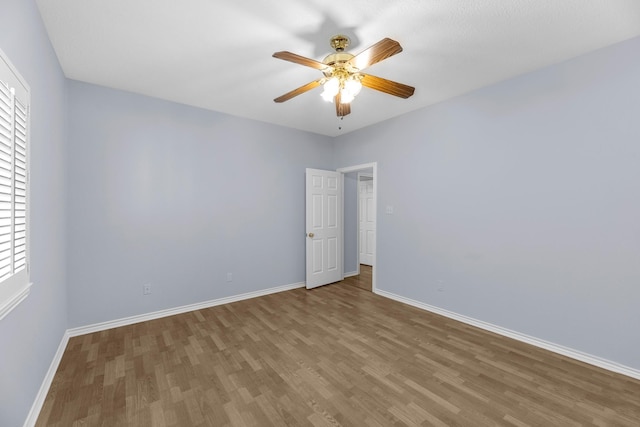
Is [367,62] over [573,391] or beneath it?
over

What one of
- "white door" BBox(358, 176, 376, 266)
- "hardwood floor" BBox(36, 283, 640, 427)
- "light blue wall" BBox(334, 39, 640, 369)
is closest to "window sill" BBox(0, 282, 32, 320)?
"hardwood floor" BBox(36, 283, 640, 427)

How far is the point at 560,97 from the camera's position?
253 cm

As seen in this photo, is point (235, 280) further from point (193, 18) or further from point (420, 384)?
A: point (193, 18)

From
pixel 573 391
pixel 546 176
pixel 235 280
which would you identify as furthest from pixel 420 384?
pixel 235 280

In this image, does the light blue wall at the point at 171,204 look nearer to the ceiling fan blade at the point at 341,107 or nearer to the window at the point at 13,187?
the window at the point at 13,187

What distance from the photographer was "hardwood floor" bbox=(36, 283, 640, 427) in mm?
1737

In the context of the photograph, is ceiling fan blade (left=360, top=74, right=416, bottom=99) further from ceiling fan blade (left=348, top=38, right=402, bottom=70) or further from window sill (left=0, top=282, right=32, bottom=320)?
window sill (left=0, top=282, right=32, bottom=320)

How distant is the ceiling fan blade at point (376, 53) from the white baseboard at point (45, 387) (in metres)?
3.06

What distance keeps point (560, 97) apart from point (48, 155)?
448 centimetres

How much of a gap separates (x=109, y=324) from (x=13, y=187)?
2264 millimetres

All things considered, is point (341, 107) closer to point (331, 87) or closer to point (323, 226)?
point (331, 87)

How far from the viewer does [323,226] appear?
4.71 m

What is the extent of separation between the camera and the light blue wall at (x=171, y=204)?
2922 millimetres

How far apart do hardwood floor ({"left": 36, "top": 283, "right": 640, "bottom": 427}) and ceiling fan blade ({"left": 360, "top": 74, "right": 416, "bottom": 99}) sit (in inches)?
91.6
